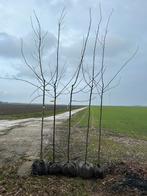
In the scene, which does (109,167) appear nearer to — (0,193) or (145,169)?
(145,169)

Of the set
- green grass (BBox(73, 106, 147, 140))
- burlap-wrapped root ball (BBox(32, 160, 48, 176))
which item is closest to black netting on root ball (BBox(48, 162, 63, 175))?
burlap-wrapped root ball (BBox(32, 160, 48, 176))

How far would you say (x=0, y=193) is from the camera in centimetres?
976

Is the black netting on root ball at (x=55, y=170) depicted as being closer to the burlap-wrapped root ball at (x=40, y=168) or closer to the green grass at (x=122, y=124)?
the burlap-wrapped root ball at (x=40, y=168)

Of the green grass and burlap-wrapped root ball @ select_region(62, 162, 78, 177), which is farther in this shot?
the green grass

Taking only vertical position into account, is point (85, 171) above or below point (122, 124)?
below

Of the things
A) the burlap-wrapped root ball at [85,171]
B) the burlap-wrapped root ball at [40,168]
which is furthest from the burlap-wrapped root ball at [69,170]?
the burlap-wrapped root ball at [40,168]

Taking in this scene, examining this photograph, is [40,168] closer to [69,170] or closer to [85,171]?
[69,170]

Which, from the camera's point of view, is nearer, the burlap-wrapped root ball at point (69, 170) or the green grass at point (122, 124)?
the burlap-wrapped root ball at point (69, 170)

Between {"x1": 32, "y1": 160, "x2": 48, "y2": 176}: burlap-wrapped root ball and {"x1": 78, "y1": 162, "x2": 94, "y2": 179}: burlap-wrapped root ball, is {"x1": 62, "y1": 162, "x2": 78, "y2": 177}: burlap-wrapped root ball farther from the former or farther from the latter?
{"x1": 32, "y1": 160, "x2": 48, "y2": 176}: burlap-wrapped root ball

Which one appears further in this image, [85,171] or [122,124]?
[122,124]

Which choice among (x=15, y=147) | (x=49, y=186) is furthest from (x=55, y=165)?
(x=15, y=147)

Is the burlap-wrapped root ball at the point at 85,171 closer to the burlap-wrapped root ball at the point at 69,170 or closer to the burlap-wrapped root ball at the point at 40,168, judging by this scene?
the burlap-wrapped root ball at the point at 69,170

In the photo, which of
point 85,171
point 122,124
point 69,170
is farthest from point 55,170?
point 122,124

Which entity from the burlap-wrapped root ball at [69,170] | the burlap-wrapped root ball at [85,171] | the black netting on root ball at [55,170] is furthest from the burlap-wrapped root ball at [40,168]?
the burlap-wrapped root ball at [85,171]
